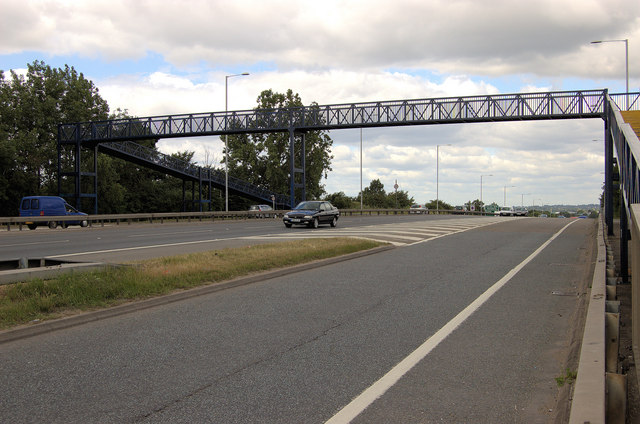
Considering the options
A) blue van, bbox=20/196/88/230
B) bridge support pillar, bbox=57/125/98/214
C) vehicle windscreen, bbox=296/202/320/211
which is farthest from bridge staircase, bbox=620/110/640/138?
bridge support pillar, bbox=57/125/98/214

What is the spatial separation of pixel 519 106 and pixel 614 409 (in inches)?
1699

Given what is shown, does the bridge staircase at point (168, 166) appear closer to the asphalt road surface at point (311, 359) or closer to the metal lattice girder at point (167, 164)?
the metal lattice girder at point (167, 164)

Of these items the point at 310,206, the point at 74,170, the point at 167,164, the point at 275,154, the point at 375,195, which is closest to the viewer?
the point at 310,206

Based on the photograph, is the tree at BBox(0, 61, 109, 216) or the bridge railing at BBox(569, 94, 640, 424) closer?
the bridge railing at BBox(569, 94, 640, 424)

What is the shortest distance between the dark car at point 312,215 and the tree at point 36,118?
3197 centimetres

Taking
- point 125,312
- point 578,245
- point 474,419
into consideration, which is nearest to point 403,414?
point 474,419

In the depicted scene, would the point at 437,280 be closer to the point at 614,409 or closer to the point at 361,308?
the point at 361,308

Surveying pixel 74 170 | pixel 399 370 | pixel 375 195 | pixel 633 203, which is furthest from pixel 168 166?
pixel 375 195

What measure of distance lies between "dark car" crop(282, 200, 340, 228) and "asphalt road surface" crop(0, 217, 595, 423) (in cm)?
2106

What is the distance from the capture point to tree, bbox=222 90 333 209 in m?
74.8

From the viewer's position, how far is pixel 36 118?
183ft

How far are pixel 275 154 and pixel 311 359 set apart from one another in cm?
6898

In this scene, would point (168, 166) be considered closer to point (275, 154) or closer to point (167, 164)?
point (167, 164)

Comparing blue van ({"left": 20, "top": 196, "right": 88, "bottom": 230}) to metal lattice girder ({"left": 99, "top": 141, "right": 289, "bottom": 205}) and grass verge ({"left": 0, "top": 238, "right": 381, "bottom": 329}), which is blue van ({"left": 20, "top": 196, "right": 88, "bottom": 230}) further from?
grass verge ({"left": 0, "top": 238, "right": 381, "bottom": 329})
